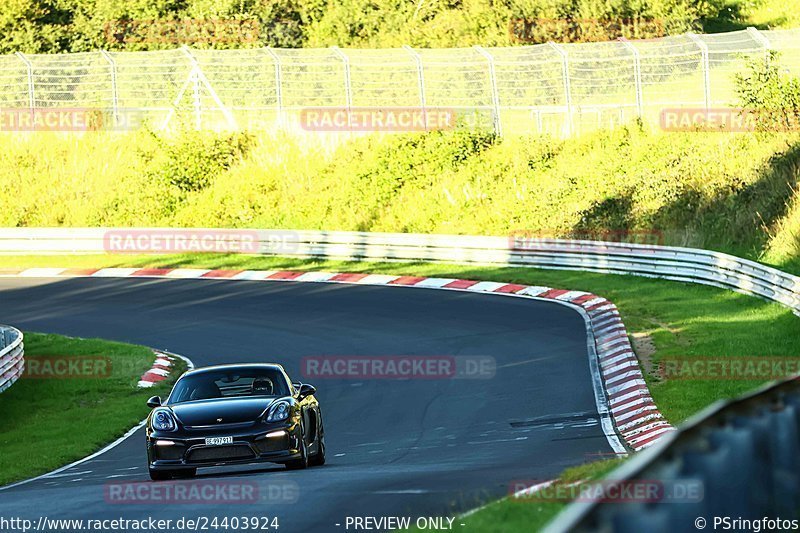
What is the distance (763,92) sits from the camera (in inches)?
1423

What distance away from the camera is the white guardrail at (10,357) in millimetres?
21373

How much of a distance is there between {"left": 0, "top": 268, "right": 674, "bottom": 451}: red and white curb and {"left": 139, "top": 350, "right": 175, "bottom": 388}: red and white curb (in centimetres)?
2

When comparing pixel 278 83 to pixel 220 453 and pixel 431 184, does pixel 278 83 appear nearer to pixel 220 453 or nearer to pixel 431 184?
pixel 431 184

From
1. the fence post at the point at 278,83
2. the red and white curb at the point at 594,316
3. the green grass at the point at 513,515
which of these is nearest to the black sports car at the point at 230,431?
the red and white curb at the point at 594,316

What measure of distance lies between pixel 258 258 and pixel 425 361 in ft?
47.0

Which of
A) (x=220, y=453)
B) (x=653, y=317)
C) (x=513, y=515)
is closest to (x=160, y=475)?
(x=220, y=453)

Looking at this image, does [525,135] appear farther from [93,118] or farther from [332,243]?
[93,118]

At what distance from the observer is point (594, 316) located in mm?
25438

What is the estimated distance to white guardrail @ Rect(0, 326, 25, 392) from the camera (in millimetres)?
21373

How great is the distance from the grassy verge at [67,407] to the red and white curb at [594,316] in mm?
682

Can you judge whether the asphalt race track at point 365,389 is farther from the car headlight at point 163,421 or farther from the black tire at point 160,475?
the car headlight at point 163,421

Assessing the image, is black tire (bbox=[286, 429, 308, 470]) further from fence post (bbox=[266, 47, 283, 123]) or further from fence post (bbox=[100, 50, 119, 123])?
fence post (bbox=[100, 50, 119, 123])

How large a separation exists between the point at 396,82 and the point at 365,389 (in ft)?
73.7

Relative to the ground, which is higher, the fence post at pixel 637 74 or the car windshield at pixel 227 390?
the fence post at pixel 637 74
